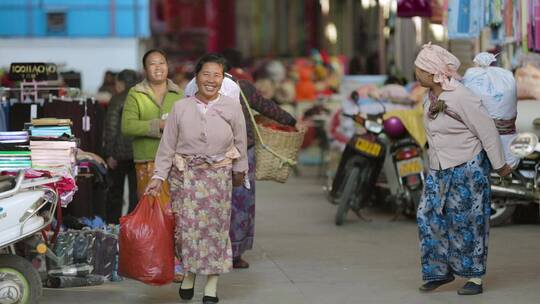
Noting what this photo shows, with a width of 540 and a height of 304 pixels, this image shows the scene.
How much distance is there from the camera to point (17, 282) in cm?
812

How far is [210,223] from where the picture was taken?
8547 mm

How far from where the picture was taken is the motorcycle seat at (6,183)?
8016 mm

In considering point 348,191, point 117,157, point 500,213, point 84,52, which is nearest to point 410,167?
point 348,191

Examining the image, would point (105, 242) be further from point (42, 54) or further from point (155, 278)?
point (42, 54)

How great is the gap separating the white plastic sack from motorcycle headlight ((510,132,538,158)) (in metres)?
0.61

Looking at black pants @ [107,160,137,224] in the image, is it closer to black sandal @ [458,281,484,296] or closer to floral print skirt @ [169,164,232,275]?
floral print skirt @ [169,164,232,275]

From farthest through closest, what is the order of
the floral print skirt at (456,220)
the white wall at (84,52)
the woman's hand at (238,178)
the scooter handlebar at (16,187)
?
the white wall at (84,52) < the floral print skirt at (456,220) < the woman's hand at (238,178) < the scooter handlebar at (16,187)

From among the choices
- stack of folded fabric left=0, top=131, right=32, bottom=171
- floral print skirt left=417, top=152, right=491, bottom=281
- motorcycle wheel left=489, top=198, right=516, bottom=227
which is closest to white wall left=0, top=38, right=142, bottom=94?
motorcycle wheel left=489, top=198, right=516, bottom=227

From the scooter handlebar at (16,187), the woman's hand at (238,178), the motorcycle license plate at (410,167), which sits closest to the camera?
the scooter handlebar at (16,187)

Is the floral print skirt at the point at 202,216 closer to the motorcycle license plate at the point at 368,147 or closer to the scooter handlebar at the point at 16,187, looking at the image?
the scooter handlebar at the point at 16,187

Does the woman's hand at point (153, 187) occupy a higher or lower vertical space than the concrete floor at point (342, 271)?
higher

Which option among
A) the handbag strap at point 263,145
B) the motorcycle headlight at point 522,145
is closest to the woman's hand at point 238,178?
the handbag strap at point 263,145

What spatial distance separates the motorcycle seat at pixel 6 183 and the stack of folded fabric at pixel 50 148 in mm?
529

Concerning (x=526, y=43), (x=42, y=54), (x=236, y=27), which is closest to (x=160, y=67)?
(x=526, y=43)
